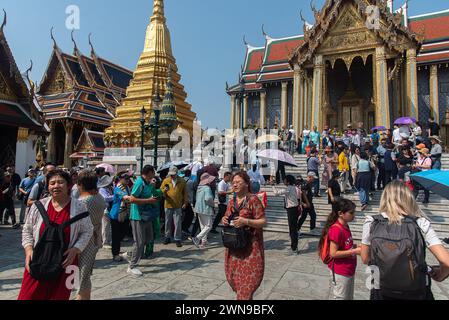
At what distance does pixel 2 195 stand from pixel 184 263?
6088 mm

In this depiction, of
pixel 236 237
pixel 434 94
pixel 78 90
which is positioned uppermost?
pixel 78 90

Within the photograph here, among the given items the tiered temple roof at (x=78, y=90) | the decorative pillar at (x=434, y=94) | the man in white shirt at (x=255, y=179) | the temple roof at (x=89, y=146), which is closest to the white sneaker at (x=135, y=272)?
the man in white shirt at (x=255, y=179)

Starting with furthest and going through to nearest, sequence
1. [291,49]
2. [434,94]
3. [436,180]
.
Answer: [291,49], [434,94], [436,180]

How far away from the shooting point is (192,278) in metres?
4.59

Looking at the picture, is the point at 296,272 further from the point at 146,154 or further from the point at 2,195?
the point at 146,154

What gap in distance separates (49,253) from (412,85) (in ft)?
69.0

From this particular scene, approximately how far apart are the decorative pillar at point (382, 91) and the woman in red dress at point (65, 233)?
61.2 ft

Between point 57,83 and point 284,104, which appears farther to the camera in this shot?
point 57,83

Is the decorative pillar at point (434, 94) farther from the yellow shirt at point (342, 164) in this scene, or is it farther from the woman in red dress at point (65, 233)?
the woman in red dress at point (65, 233)

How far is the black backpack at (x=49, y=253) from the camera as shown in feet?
7.89

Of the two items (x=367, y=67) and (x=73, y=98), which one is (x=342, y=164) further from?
(x=73, y=98)

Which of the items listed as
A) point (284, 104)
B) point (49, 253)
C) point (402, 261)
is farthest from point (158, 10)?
point (402, 261)

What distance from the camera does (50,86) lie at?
32062 mm
